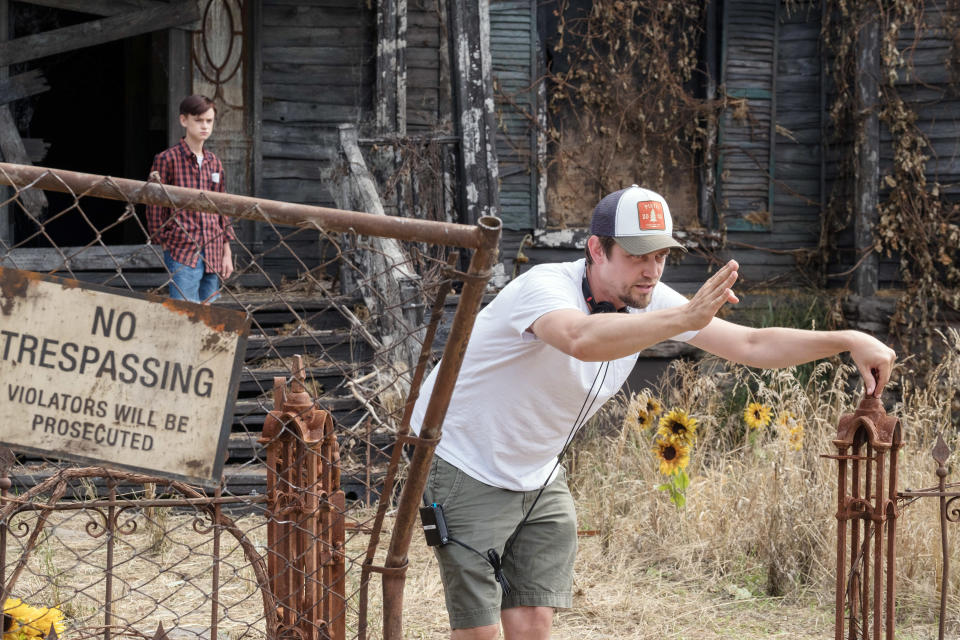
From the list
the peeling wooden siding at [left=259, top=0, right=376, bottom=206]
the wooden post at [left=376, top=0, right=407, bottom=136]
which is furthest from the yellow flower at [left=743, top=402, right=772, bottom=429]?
the peeling wooden siding at [left=259, top=0, right=376, bottom=206]

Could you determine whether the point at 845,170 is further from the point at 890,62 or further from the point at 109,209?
the point at 109,209

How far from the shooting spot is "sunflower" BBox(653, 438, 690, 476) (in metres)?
4.85

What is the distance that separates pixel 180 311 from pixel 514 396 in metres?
1.20

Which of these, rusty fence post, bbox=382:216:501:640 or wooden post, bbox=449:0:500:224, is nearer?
rusty fence post, bbox=382:216:501:640

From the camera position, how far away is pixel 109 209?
12383mm

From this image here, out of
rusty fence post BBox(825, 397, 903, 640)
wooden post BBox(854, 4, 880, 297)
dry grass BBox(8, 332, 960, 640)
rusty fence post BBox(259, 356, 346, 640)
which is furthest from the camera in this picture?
wooden post BBox(854, 4, 880, 297)

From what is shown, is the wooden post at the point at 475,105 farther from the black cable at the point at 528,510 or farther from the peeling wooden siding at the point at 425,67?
the black cable at the point at 528,510

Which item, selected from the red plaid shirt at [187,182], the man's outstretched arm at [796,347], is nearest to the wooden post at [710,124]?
the red plaid shirt at [187,182]

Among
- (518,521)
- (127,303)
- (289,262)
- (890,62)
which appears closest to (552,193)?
(289,262)

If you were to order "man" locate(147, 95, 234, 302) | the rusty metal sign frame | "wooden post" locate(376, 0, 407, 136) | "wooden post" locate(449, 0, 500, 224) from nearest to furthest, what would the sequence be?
the rusty metal sign frame → "man" locate(147, 95, 234, 302) → "wooden post" locate(449, 0, 500, 224) → "wooden post" locate(376, 0, 407, 136)

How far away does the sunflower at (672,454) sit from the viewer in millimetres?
4852

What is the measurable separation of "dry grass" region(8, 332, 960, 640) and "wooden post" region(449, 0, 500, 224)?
194 cm

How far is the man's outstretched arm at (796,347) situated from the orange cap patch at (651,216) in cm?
44

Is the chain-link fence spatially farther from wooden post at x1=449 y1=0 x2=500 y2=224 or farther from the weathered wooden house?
the weathered wooden house
